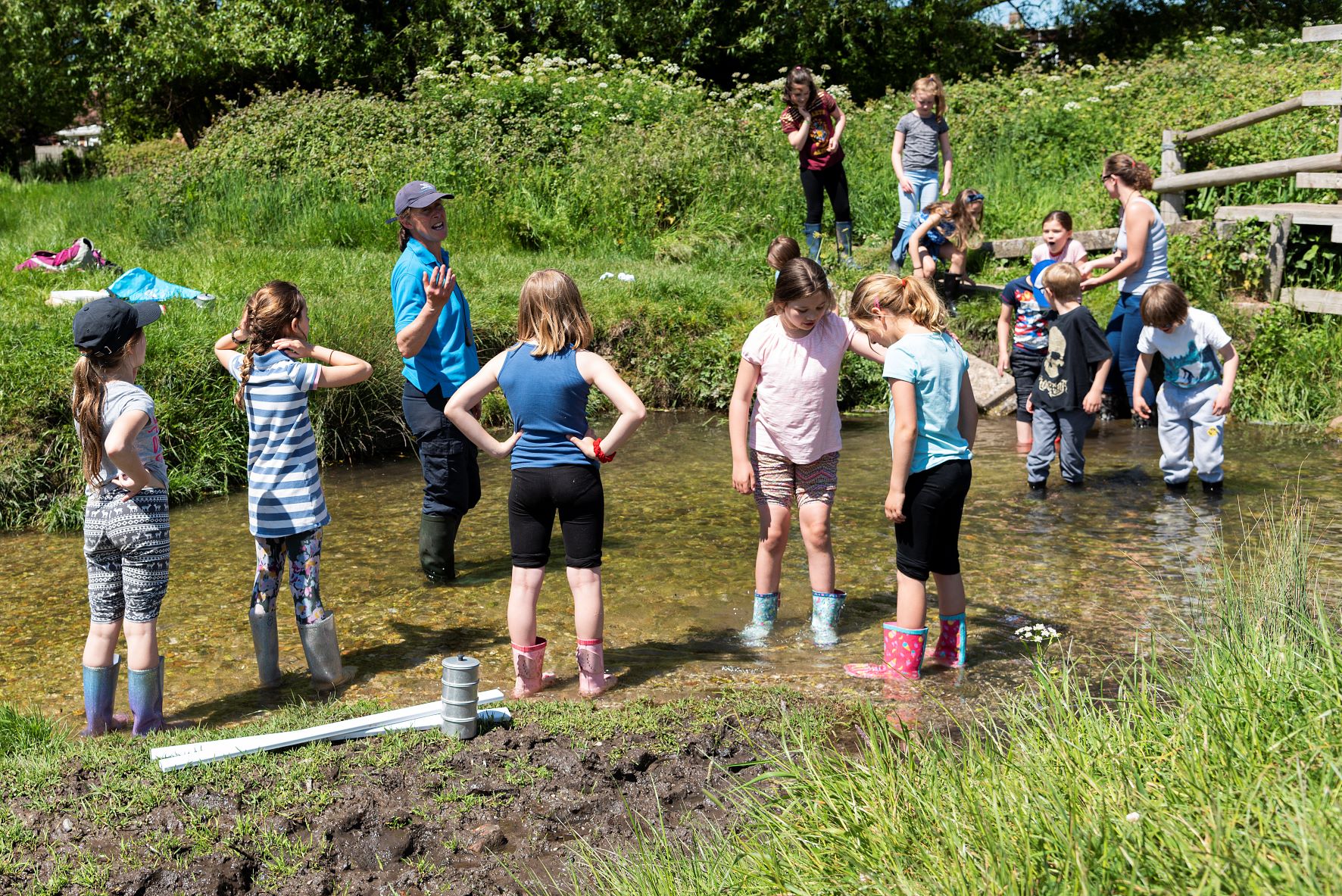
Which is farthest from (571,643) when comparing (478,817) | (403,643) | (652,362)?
(652,362)

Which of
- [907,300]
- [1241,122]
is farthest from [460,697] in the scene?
[1241,122]

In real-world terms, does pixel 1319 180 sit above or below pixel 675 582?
above

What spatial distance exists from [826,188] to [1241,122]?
444 centimetres

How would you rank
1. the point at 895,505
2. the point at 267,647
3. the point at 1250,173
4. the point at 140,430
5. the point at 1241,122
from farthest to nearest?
the point at 1241,122 < the point at 1250,173 < the point at 267,647 < the point at 895,505 < the point at 140,430

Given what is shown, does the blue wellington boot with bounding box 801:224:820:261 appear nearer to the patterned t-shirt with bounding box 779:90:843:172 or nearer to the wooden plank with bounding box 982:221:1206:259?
the patterned t-shirt with bounding box 779:90:843:172

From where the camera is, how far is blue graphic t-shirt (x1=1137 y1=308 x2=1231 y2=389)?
26.1ft

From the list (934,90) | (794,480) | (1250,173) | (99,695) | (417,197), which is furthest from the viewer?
(1250,173)

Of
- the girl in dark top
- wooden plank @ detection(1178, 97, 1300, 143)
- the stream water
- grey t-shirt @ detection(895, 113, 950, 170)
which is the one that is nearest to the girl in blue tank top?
the stream water

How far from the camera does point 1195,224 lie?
41.7 feet

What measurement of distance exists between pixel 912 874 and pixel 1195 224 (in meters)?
11.4

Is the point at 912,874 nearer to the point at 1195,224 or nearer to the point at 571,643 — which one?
the point at 571,643

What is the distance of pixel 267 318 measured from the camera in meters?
5.17

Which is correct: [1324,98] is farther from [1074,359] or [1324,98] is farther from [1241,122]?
[1074,359]

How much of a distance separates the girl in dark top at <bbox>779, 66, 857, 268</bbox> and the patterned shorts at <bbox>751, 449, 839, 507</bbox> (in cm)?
733
